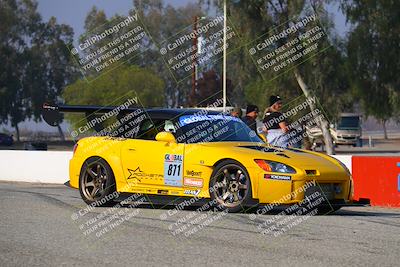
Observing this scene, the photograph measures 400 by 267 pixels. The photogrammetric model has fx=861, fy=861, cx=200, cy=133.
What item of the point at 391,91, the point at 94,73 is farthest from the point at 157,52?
the point at 391,91

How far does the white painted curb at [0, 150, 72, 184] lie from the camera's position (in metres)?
18.9

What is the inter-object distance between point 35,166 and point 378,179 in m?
8.68

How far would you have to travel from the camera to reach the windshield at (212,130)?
11070 millimetres

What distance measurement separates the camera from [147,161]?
11.1 meters

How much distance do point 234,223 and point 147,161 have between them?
233 cm

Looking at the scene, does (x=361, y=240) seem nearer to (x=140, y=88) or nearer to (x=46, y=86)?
(x=140, y=88)

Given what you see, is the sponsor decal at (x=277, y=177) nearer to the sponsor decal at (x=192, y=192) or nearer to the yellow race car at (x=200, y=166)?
the yellow race car at (x=200, y=166)

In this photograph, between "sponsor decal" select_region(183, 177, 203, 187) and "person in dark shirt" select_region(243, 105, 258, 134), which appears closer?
"sponsor decal" select_region(183, 177, 203, 187)

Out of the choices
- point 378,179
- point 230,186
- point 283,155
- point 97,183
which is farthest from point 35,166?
point 283,155

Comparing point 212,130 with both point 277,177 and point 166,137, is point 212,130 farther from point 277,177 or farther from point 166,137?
point 277,177

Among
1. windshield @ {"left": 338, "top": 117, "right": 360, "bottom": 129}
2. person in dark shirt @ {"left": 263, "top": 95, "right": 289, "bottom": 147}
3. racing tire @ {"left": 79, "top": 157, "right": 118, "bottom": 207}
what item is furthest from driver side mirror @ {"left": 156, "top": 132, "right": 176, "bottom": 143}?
windshield @ {"left": 338, "top": 117, "right": 360, "bottom": 129}

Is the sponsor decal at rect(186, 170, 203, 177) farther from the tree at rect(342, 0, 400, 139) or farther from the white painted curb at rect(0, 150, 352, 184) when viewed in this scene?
the tree at rect(342, 0, 400, 139)

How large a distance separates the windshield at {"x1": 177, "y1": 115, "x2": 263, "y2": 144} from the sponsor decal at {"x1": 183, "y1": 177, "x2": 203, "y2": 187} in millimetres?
535
